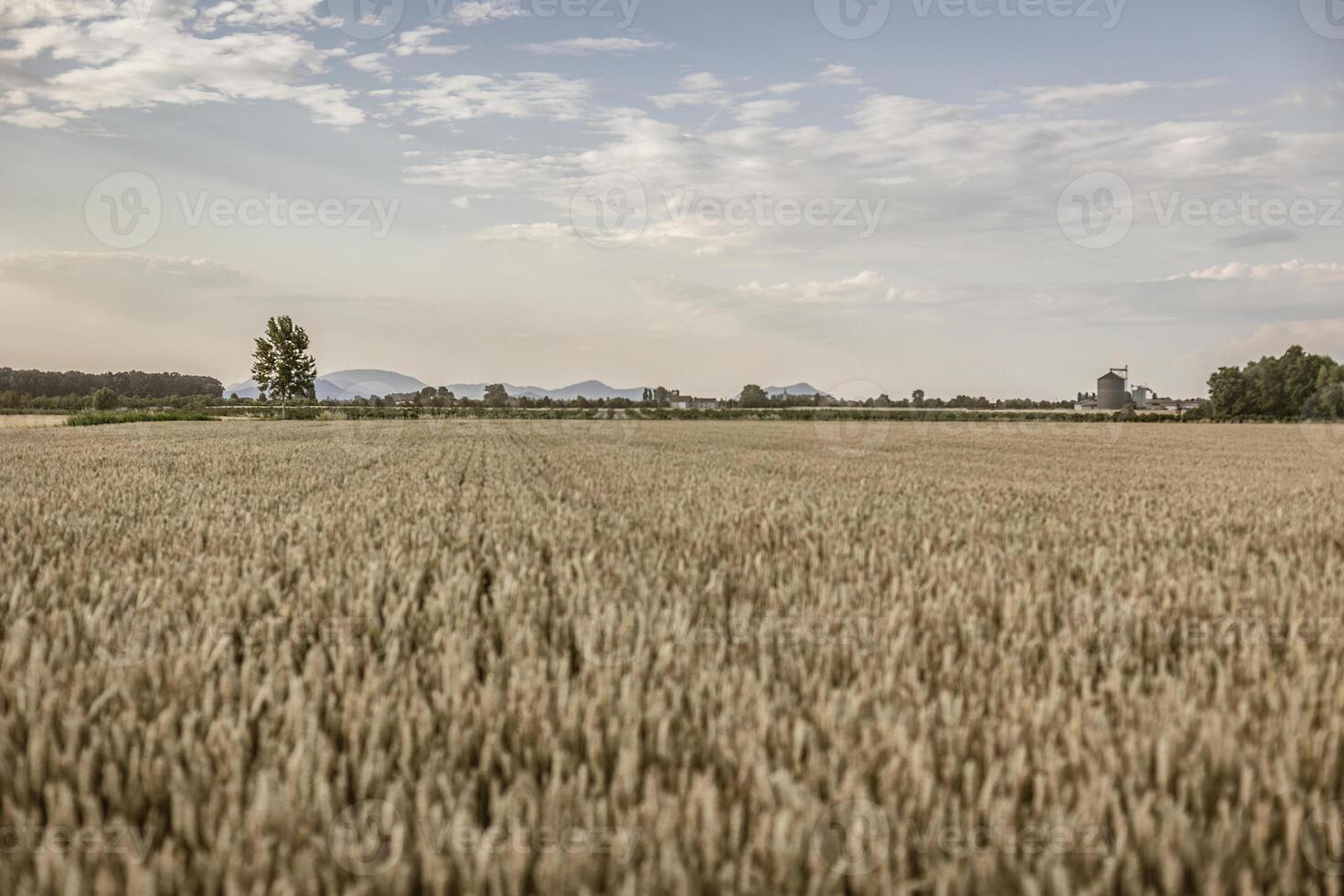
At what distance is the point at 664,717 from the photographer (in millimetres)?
1966

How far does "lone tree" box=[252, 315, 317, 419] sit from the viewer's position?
91438 mm

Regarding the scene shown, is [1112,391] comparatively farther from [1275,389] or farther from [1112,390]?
[1275,389]

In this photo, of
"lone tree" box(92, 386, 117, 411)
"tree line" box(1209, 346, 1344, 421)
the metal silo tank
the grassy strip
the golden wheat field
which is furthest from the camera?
the metal silo tank

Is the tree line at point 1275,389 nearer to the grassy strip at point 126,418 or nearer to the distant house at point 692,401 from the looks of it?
the distant house at point 692,401

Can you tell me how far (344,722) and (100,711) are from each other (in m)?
0.70

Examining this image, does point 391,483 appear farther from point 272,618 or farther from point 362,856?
point 362,856

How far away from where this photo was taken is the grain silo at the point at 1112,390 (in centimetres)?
13650

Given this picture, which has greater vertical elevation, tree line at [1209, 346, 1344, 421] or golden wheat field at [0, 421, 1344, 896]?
tree line at [1209, 346, 1344, 421]

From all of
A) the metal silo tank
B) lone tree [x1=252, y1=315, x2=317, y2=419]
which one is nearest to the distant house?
lone tree [x1=252, y1=315, x2=317, y2=419]

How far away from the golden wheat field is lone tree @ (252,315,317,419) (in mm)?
95355

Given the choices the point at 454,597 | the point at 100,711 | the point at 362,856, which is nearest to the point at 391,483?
the point at 454,597

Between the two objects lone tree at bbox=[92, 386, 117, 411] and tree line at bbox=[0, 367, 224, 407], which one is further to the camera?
tree line at bbox=[0, 367, 224, 407]

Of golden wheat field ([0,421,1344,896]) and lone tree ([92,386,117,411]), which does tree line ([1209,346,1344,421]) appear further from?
lone tree ([92,386,117,411])

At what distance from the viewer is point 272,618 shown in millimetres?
3033
